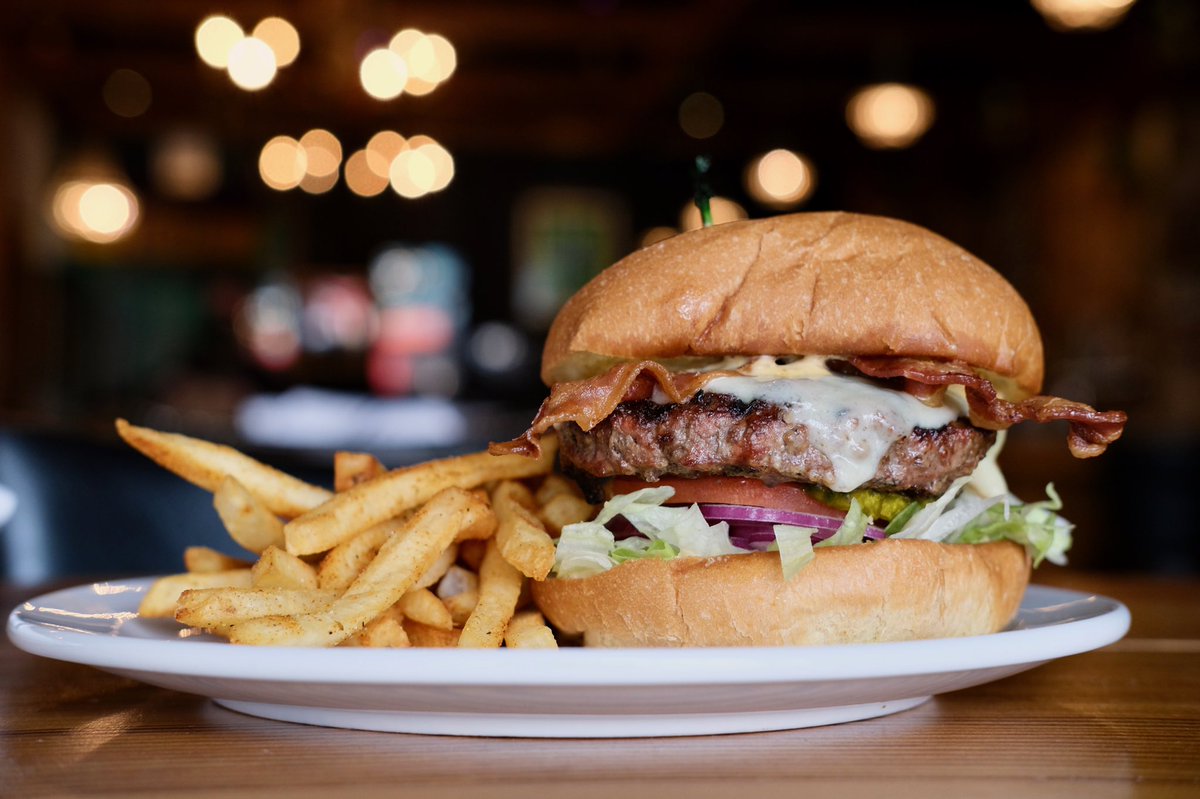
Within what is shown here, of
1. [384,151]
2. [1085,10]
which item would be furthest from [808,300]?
[384,151]

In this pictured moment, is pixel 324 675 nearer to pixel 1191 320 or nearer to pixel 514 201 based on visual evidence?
pixel 1191 320

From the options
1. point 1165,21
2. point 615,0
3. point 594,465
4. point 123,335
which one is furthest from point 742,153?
point 594,465

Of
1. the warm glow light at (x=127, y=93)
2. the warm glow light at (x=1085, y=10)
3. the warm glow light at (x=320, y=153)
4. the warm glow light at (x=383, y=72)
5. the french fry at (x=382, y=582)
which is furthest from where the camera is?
the warm glow light at (x=320, y=153)

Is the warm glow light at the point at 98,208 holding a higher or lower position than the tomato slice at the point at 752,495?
higher

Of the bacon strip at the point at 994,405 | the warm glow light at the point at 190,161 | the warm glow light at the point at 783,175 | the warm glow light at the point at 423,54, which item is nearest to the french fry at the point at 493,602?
the bacon strip at the point at 994,405

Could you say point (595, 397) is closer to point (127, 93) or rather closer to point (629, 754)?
point (629, 754)

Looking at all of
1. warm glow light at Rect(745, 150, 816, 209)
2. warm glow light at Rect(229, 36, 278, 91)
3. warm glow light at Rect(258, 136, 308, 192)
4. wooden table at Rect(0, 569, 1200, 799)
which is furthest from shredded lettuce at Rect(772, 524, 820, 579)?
warm glow light at Rect(258, 136, 308, 192)

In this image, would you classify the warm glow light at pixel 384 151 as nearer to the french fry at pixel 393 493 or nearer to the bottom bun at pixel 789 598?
the french fry at pixel 393 493
